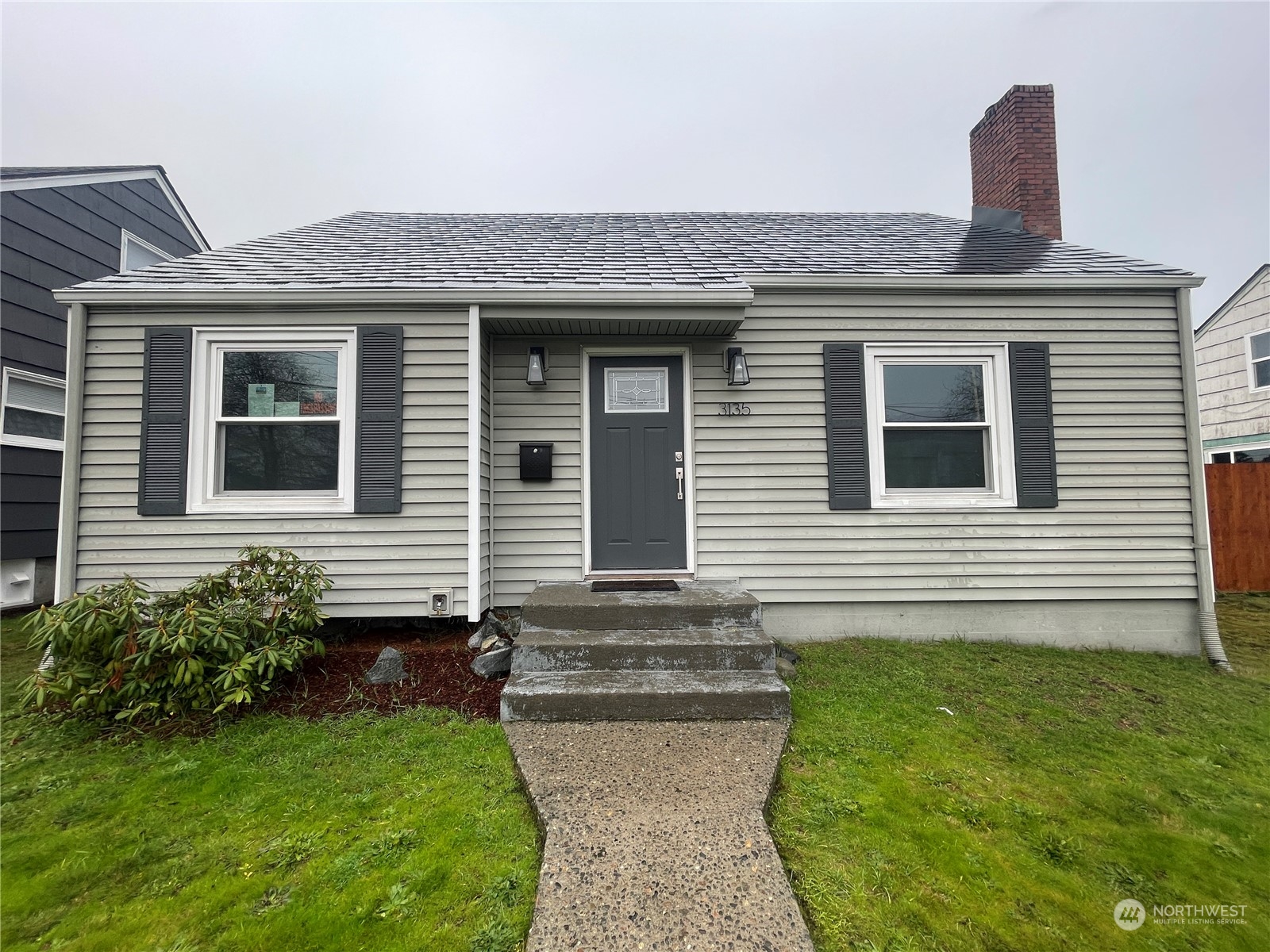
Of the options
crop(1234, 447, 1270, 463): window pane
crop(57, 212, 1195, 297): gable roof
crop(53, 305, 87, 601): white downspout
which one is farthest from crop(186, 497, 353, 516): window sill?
crop(1234, 447, 1270, 463): window pane

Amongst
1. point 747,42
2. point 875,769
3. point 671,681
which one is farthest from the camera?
point 747,42

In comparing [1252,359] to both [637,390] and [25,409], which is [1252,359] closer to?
[637,390]

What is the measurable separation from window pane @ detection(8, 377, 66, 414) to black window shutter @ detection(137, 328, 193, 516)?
2.50 meters

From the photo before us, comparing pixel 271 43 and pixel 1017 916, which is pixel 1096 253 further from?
pixel 271 43

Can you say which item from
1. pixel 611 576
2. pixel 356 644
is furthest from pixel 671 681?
pixel 356 644

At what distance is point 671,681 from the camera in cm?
303

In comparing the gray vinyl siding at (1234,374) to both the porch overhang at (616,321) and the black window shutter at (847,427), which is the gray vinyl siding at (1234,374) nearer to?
the black window shutter at (847,427)

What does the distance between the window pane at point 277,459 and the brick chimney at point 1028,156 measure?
7.41 metres

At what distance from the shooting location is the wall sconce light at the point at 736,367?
4387mm

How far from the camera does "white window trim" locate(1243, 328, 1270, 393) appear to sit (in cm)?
888

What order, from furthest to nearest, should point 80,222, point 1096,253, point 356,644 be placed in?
point 80,222 < point 1096,253 < point 356,644

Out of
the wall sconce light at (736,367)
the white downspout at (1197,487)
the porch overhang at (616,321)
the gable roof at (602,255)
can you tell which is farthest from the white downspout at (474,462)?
the white downspout at (1197,487)

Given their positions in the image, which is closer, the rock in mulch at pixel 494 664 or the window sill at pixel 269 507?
the rock in mulch at pixel 494 664

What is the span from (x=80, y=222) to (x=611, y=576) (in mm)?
7807
